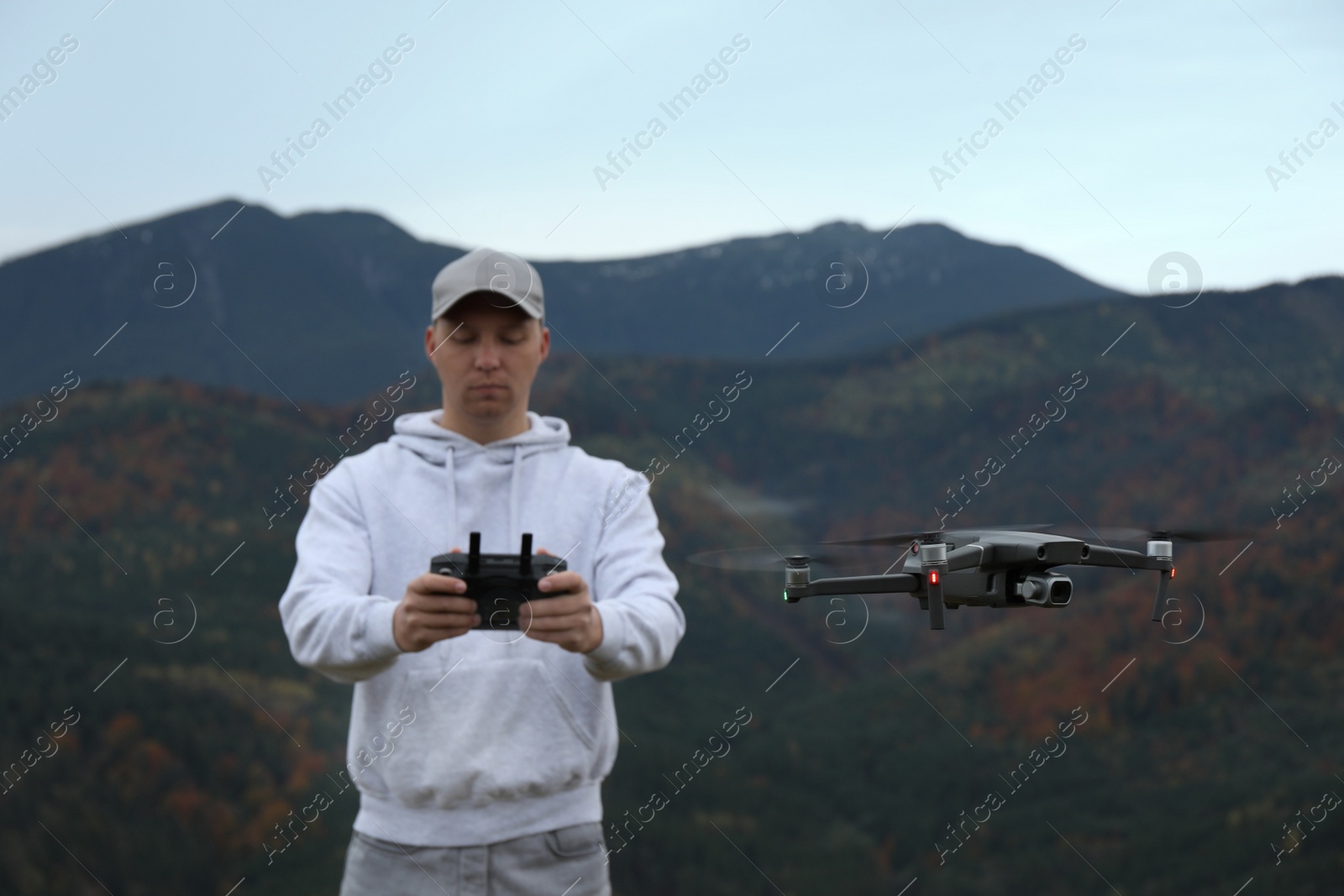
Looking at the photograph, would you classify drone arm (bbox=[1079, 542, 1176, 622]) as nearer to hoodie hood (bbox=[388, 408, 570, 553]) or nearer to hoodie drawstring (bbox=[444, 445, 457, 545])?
hoodie hood (bbox=[388, 408, 570, 553])

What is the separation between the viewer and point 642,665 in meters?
3.06

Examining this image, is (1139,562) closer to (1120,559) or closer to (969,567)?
(1120,559)

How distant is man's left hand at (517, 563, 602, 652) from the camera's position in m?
2.72

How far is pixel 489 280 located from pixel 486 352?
201mm

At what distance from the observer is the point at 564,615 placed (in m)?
2.77

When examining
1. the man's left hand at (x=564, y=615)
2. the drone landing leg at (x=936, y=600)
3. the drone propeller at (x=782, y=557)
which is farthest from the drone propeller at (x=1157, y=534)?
the man's left hand at (x=564, y=615)

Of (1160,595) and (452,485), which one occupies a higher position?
(452,485)

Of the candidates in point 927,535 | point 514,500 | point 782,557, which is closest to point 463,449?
point 514,500

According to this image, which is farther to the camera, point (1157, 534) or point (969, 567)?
point (1157, 534)

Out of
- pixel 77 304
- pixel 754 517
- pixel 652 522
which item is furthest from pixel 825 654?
pixel 652 522

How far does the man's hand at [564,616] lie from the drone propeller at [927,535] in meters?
0.66

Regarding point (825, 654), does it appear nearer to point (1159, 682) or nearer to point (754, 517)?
point (754, 517)

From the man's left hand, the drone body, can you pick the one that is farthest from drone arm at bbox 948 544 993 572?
the man's left hand

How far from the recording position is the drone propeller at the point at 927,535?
2.33 meters
